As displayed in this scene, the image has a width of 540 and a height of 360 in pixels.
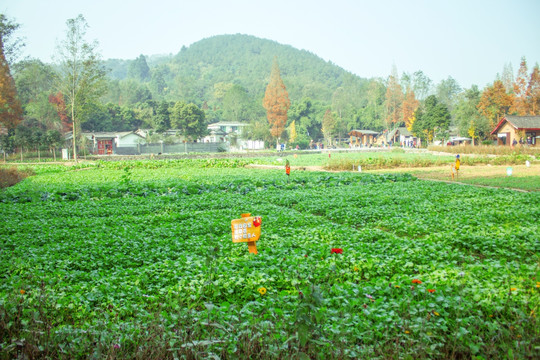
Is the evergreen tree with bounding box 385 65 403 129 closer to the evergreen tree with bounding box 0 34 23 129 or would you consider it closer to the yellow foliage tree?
the yellow foliage tree

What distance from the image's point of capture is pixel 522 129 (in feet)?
159

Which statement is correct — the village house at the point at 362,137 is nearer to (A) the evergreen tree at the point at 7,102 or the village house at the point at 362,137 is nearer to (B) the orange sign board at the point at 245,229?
(A) the evergreen tree at the point at 7,102

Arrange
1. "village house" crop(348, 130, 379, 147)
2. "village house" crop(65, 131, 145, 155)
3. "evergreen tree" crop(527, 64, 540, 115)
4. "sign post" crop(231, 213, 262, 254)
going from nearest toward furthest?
"sign post" crop(231, 213, 262, 254) → "evergreen tree" crop(527, 64, 540, 115) → "village house" crop(65, 131, 145, 155) → "village house" crop(348, 130, 379, 147)

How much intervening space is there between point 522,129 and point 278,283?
51505 mm

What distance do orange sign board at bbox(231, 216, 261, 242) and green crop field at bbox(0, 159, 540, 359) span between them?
36 centimetres

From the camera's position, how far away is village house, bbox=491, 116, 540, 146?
48.3 meters

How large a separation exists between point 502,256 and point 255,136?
6640 centimetres

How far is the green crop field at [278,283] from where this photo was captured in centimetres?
383

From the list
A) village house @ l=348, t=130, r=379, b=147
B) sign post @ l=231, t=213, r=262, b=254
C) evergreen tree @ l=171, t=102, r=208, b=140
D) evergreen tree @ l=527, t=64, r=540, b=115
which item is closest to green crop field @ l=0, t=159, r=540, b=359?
sign post @ l=231, t=213, r=262, b=254

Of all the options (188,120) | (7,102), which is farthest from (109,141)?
(7,102)

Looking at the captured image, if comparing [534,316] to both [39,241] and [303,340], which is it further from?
[39,241]

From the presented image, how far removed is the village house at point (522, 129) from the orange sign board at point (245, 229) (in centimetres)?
4838

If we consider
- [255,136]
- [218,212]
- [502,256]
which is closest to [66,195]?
[218,212]

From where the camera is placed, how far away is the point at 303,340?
10.4 feet
